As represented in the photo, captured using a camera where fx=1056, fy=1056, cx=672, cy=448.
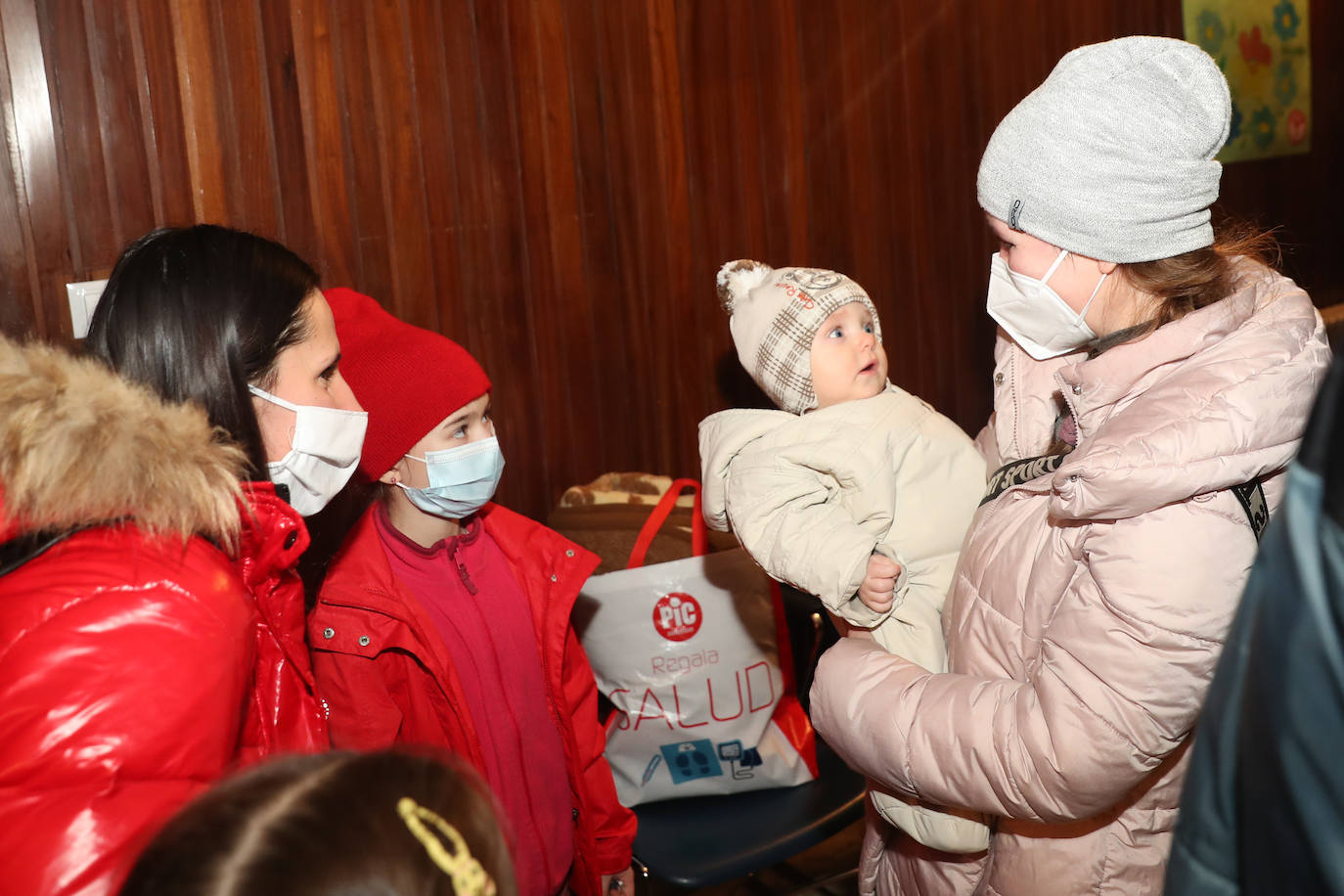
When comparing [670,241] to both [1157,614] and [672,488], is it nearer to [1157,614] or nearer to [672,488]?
[672,488]

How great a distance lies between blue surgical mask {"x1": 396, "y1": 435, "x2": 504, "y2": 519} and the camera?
6.02 ft

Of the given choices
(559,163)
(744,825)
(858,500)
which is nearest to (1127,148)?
(858,500)

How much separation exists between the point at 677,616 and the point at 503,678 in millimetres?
464

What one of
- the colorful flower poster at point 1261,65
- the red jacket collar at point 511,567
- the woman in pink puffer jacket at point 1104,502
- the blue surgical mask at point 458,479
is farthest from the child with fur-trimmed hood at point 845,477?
the colorful flower poster at point 1261,65

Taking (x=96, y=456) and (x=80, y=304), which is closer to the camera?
(x=96, y=456)

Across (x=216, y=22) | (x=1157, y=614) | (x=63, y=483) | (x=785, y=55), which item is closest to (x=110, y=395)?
(x=63, y=483)

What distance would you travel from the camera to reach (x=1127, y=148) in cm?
126

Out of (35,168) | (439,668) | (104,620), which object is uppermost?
(35,168)

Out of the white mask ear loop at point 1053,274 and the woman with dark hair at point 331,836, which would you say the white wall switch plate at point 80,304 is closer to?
the woman with dark hair at point 331,836

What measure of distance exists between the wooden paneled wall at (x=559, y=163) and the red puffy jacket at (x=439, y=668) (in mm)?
343

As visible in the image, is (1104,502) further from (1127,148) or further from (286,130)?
(286,130)

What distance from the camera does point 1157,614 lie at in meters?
1.10

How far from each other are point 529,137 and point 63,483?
180cm

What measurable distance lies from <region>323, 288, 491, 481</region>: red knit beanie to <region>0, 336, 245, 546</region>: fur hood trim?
0.68 meters
